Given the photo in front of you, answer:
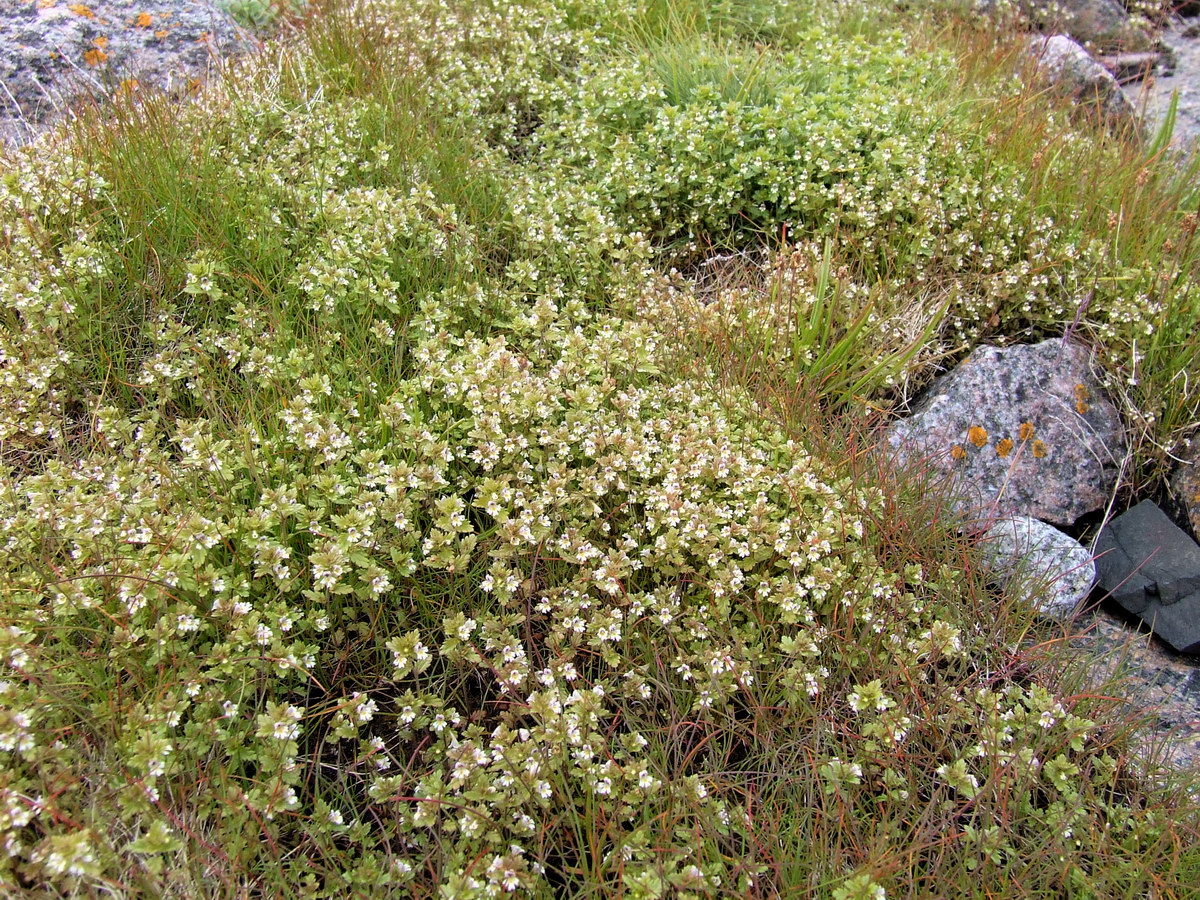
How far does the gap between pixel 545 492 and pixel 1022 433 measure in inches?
87.5

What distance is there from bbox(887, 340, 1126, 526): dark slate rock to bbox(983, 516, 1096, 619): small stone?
0.16 m

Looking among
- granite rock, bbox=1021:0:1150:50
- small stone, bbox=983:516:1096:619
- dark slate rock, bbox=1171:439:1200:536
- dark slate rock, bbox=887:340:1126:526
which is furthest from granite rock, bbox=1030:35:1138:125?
small stone, bbox=983:516:1096:619

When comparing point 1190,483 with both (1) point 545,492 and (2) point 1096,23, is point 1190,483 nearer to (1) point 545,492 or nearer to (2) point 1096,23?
(1) point 545,492

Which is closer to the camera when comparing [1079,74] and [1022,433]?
[1022,433]

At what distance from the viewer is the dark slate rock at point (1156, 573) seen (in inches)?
130

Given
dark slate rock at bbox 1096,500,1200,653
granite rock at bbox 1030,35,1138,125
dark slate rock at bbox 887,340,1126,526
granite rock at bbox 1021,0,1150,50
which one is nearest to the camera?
dark slate rock at bbox 1096,500,1200,653

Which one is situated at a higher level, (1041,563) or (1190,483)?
(1041,563)

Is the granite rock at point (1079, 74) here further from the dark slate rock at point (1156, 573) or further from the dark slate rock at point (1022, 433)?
the dark slate rock at point (1156, 573)

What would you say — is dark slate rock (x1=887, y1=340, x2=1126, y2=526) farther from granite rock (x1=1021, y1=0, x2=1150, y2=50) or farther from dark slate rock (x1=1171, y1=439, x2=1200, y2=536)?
granite rock (x1=1021, y1=0, x2=1150, y2=50)

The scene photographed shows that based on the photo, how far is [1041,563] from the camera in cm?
328

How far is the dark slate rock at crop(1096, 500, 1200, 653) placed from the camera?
3299 mm

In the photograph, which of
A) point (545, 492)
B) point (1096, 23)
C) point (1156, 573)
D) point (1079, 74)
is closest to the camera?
point (545, 492)

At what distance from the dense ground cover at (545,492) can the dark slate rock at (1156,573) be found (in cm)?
41

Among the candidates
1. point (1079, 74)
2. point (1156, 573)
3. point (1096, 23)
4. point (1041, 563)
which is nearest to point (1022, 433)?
point (1041, 563)
